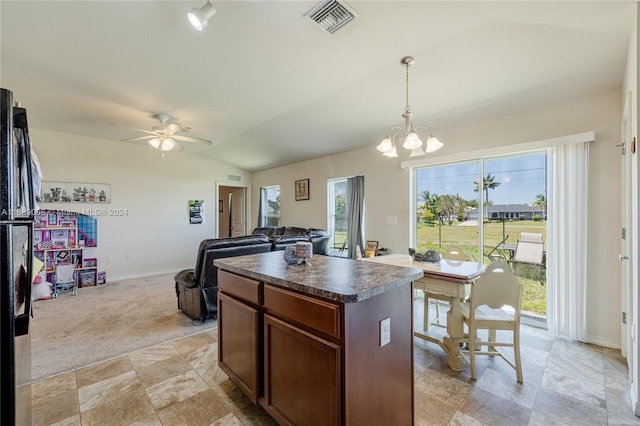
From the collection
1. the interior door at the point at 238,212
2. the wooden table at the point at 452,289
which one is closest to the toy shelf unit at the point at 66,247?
the interior door at the point at 238,212

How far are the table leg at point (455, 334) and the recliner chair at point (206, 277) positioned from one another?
228 cm

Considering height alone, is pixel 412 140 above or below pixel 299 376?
above

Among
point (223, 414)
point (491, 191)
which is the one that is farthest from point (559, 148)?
point (223, 414)

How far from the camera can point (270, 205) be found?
730 cm

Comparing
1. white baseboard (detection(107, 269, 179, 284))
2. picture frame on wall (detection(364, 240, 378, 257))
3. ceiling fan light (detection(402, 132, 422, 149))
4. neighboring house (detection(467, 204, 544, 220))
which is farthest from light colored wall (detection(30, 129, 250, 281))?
neighboring house (detection(467, 204, 544, 220))

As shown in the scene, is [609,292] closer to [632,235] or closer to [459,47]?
[632,235]

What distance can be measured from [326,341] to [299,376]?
317 mm

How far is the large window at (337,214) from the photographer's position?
5.44 meters

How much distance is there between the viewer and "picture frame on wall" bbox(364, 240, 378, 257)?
4.41 meters

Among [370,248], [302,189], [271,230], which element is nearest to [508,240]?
[370,248]

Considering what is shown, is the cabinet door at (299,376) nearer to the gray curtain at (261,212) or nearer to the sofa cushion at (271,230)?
the sofa cushion at (271,230)

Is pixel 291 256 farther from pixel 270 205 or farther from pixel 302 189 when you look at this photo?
pixel 270 205

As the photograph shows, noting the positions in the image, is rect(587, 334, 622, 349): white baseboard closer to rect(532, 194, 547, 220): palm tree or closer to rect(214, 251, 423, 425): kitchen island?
rect(532, 194, 547, 220): palm tree

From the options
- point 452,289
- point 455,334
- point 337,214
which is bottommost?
point 455,334
